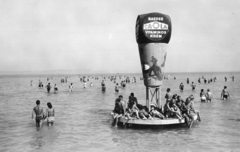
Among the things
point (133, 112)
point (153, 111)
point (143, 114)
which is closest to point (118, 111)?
point (133, 112)

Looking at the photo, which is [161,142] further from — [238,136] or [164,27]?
[164,27]

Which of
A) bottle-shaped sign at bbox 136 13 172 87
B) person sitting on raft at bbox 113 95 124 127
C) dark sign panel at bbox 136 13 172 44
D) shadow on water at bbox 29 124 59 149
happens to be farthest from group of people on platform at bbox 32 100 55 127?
dark sign panel at bbox 136 13 172 44

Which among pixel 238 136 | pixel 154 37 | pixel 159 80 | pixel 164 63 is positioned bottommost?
pixel 238 136

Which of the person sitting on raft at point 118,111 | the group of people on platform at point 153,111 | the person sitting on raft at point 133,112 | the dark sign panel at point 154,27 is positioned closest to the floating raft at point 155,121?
the group of people on platform at point 153,111

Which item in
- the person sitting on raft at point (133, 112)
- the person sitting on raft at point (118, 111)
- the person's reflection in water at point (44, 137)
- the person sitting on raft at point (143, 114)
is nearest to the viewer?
the person's reflection in water at point (44, 137)

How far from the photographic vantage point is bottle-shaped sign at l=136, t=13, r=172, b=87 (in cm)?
1559

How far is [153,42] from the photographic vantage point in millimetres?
15758

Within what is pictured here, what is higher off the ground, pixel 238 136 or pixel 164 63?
pixel 164 63

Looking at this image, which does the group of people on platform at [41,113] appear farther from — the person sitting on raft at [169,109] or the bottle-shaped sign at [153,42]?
the person sitting on raft at [169,109]

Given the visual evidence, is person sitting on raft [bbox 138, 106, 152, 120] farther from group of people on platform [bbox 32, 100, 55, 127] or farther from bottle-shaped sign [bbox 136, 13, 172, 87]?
group of people on platform [bbox 32, 100, 55, 127]

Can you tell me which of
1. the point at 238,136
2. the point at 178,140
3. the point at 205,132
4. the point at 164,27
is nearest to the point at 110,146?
the point at 178,140

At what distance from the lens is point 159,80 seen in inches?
642

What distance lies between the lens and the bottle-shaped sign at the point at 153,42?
1559 centimetres

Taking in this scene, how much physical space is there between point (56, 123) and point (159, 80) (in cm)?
699
